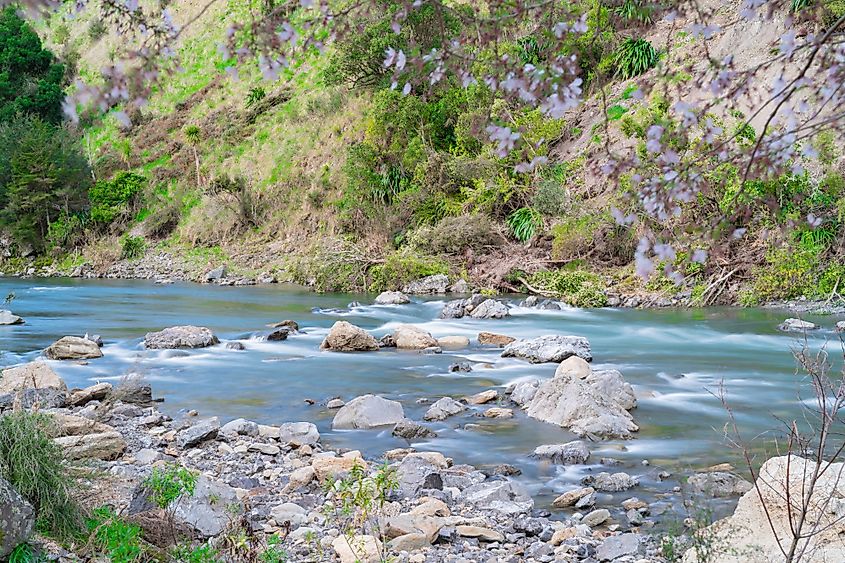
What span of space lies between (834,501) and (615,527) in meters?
1.51

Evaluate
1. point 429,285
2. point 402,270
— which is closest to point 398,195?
point 402,270

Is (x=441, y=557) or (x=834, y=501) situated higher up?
(x=834, y=501)

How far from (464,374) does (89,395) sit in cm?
498

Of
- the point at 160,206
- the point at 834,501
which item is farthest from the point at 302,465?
the point at 160,206

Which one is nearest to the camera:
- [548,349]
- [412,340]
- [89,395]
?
[89,395]

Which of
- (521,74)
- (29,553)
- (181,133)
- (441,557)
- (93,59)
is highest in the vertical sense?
(93,59)

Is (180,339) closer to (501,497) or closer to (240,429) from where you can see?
(240,429)

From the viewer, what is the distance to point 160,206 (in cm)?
3525

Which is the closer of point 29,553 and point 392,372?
point 29,553

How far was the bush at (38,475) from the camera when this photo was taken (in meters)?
3.85

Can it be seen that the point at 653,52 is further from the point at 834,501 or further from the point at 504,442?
the point at 834,501

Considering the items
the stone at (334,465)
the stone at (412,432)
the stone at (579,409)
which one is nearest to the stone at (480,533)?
the stone at (334,465)

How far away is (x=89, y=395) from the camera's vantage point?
350 inches

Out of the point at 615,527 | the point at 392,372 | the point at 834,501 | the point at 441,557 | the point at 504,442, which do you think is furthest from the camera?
the point at 392,372
